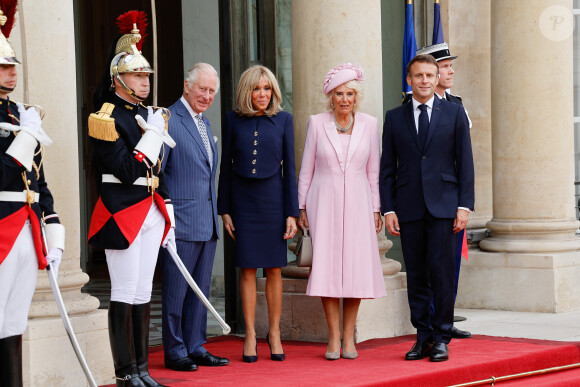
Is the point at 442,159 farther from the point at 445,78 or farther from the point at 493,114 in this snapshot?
the point at 493,114

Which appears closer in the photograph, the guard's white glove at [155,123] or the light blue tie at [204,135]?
the guard's white glove at [155,123]

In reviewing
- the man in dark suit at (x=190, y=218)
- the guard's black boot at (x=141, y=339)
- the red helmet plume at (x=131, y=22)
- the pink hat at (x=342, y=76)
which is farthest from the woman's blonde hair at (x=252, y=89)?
the guard's black boot at (x=141, y=339)

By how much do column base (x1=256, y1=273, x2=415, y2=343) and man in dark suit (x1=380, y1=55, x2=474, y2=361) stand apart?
2.12 feet

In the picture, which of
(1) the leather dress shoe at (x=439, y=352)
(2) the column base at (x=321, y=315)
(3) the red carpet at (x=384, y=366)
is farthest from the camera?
(2) the column base at (x=321, y=315)

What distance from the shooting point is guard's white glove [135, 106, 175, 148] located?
18.5ft

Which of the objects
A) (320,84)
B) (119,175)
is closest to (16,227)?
(119,175)

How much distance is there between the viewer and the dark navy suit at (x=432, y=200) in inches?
263

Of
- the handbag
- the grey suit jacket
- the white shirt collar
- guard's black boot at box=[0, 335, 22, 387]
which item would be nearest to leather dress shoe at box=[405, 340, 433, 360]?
the handbag

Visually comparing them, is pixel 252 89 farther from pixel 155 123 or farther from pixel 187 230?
pixel 155 123

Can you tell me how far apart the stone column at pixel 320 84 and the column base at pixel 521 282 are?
1.65 m

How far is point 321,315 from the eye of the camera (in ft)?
24.4

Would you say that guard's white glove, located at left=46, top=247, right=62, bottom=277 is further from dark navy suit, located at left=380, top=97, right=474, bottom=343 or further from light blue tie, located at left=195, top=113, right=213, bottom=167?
dark navy suit, located at left=380, top=97, right=474, bottom=343

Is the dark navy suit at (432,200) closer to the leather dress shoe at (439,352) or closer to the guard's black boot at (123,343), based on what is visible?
the leather dress shoe at (439,352)

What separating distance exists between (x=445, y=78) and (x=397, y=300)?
152 cm
